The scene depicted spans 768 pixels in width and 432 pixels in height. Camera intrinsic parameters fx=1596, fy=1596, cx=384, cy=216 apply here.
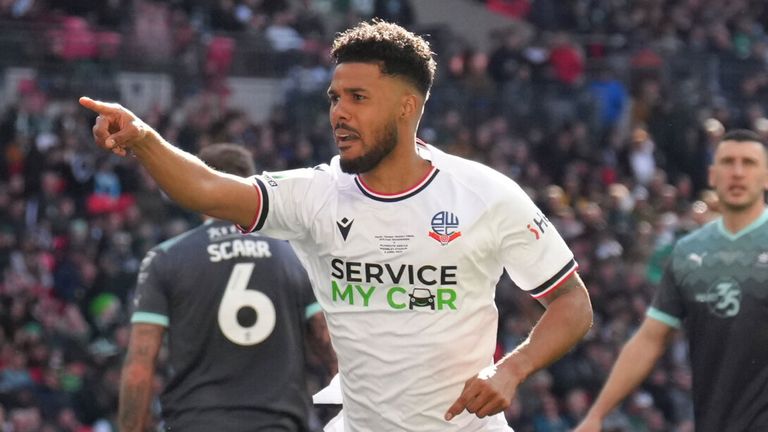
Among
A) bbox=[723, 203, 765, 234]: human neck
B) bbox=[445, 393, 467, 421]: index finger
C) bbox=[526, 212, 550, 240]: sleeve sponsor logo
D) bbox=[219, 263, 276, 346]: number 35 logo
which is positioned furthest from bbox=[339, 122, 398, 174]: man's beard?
bbox=[723, 203, 765, 234]: human neck

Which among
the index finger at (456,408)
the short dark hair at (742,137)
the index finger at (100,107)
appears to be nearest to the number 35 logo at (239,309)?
the index finger at (456,408)

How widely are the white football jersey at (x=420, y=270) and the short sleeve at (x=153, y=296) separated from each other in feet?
5.69

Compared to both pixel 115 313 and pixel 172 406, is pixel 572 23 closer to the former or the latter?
pixel 115 313

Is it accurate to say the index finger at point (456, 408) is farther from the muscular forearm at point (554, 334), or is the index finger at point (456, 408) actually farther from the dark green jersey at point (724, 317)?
the dark green jersey at point (724, 317)

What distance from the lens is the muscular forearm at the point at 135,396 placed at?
7.23 meters

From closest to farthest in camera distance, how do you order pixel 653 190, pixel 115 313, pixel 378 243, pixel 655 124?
pixel 378 243
pixel 115 313
pixel 653 190
pixel 655 124

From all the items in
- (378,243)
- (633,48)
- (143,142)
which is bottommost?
(633,48)

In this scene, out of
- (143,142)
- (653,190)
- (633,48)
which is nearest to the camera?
(143,142)

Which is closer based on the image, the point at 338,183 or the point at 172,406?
the point at 338,183

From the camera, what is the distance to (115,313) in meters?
14.4

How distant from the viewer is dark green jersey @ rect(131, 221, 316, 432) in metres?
7.20

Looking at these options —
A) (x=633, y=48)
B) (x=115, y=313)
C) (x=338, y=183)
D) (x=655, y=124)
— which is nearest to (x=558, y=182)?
(x=655, y=124)

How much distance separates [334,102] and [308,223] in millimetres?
445

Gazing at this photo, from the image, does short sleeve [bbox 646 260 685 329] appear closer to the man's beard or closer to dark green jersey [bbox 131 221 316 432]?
dark green jersey [bbox 131 221 316 432]
